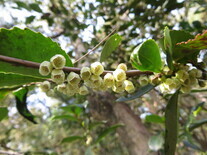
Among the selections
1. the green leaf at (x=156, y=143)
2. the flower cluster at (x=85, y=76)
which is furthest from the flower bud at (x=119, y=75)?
the green leaf at (x=156, y=143)

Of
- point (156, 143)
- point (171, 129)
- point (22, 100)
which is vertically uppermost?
point (22, 100)

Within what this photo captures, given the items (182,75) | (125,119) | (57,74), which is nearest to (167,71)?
(182,75)

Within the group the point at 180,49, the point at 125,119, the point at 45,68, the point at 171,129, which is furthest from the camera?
the point at 125,119

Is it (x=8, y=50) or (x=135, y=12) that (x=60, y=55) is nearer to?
(x=8, y=50)

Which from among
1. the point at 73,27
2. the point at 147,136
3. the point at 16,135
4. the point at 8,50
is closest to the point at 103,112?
the point at 147,136

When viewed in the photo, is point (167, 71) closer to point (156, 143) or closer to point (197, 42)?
point (197, 42)

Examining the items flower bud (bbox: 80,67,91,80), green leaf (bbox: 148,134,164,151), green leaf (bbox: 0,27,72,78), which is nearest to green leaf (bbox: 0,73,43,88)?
green leaf (bbox: 0,27,72,78)
